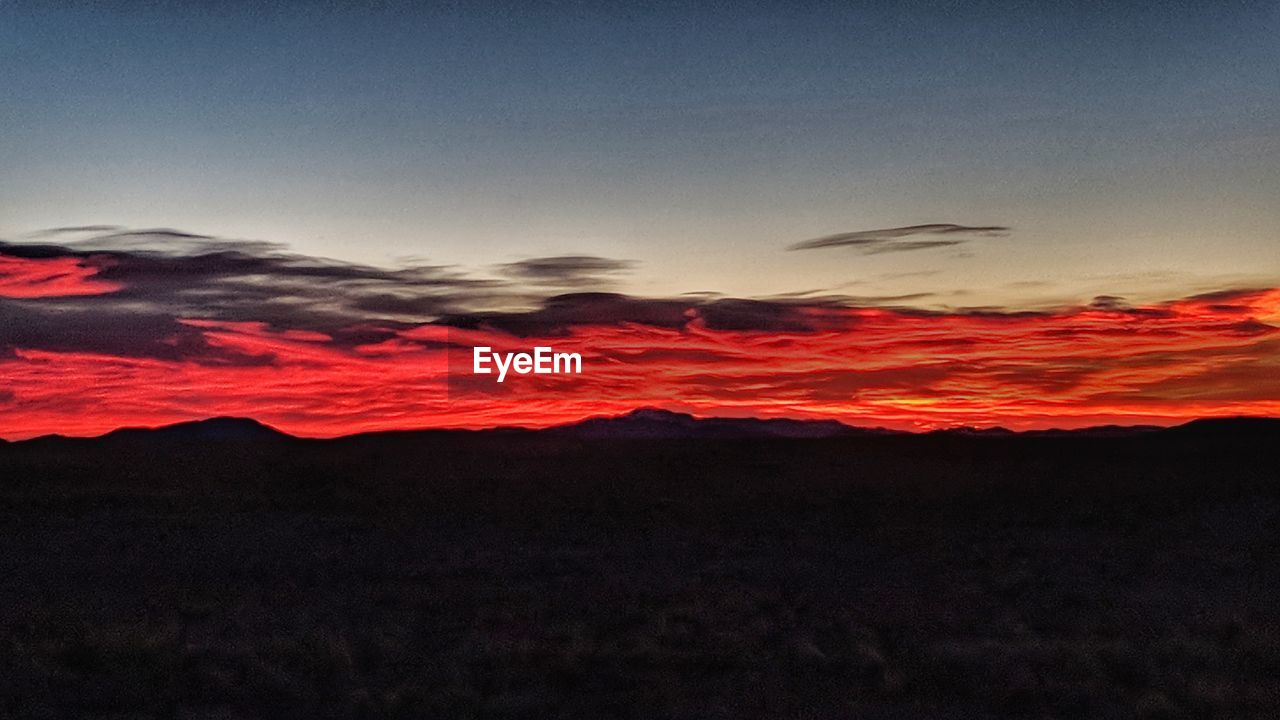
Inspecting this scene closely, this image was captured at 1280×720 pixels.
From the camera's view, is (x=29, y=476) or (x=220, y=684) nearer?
(x=220, y=684)

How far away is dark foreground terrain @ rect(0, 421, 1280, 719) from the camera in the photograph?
12.0 m

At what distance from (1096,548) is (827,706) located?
1444 cm


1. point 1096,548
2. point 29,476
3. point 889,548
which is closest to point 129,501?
point 29,476

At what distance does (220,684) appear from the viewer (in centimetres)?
1227

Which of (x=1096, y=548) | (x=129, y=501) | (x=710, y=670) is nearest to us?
(x=710, y=670)

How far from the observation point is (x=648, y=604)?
1652 cm

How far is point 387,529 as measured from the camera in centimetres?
2962

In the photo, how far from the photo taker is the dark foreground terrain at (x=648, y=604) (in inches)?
472

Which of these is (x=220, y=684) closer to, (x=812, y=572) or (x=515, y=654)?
(x=515, y=654)

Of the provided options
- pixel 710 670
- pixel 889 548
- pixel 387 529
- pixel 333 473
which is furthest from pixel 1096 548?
pixel 333 473

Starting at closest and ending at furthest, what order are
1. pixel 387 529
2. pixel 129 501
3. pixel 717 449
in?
pixel 387 529, pixel 129 501, pixel 717 449

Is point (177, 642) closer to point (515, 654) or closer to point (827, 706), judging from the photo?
point (515, 654)

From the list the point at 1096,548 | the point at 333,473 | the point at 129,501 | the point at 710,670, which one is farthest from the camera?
the point at 333,473

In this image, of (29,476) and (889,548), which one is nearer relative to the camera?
(889,548)
